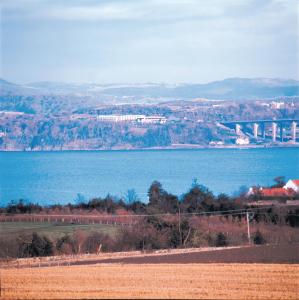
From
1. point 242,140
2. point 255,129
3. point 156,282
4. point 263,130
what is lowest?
point 242,140

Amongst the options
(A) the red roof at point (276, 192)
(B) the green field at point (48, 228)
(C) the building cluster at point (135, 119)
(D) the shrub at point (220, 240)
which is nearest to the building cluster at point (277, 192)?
(A) the red roof at point (276, 192)

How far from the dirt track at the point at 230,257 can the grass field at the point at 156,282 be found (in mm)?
1448

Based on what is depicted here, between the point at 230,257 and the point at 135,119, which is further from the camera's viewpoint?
the point at 135,119

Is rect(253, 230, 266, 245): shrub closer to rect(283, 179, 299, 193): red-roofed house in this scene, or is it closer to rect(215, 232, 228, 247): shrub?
rect(215, 232, 228, 247): shrub

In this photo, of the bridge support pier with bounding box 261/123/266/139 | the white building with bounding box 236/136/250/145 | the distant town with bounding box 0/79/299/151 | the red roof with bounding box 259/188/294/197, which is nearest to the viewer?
the red roof with bounding box 259/188/294/197

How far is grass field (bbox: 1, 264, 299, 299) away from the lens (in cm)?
1134

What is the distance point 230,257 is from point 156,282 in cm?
571

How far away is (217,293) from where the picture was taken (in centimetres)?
1148

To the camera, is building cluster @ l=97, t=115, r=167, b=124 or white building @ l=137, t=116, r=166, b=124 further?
building cluster @ l=97, t=115, r=167, b=124

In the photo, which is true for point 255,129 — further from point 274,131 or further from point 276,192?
point 276,192

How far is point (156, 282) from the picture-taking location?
12859 millimetres

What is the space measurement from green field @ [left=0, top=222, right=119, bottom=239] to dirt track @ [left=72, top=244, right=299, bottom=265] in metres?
4.80

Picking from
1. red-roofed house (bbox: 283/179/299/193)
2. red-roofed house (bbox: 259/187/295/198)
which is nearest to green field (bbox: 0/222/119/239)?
red-roofed house (bbox: 259/187/295/198)

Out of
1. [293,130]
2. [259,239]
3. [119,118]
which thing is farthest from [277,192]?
[119,118]
